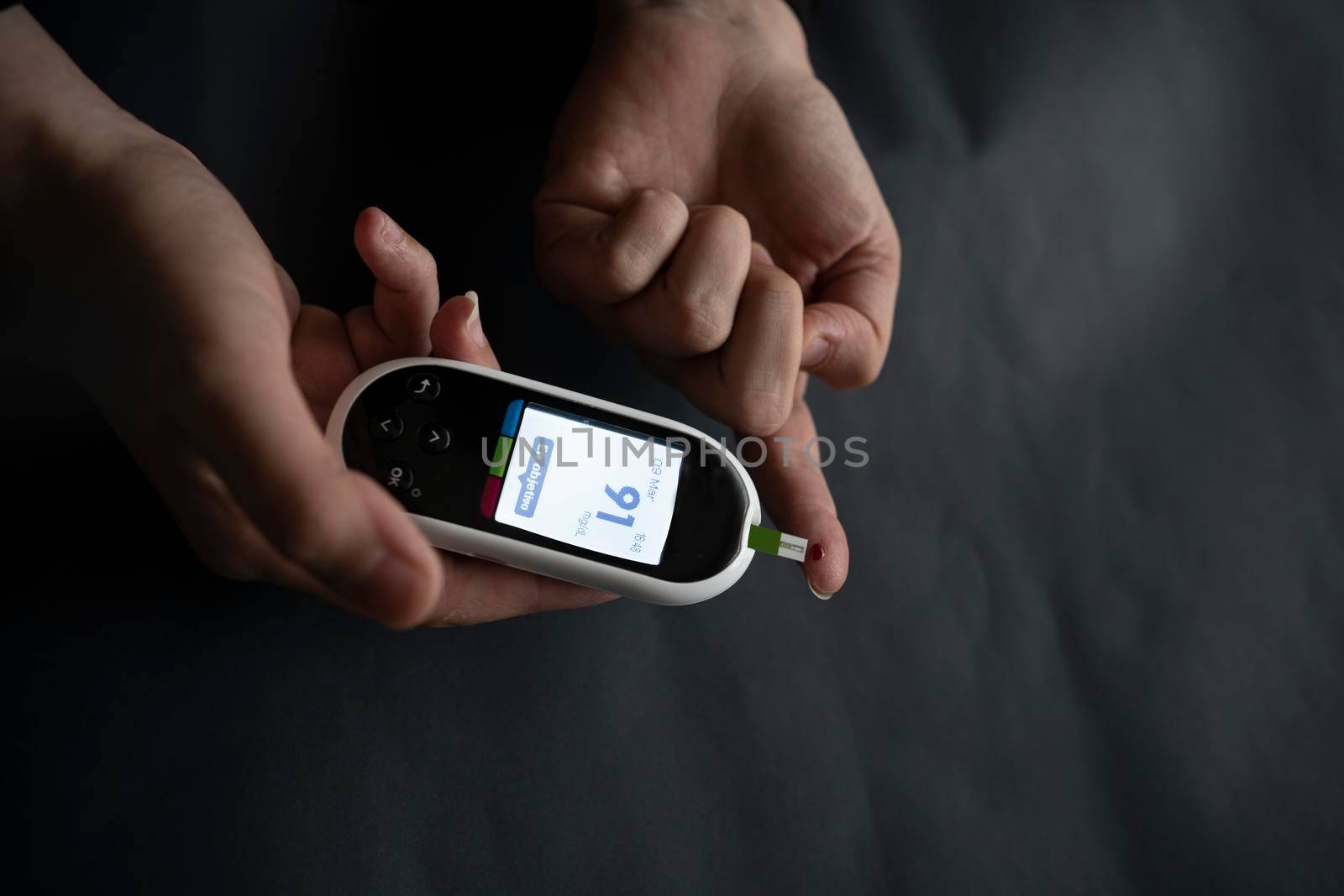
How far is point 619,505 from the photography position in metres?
0.80

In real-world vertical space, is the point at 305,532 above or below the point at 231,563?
above

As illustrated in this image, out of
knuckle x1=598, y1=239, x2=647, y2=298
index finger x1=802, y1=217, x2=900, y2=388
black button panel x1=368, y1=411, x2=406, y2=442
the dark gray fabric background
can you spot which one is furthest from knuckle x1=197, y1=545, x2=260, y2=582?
index finger x1=802, y1=217, x2=900, y2=388

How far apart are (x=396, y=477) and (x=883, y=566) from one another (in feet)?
1.96

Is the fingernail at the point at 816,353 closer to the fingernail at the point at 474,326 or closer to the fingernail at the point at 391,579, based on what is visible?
the fingernail at the point at 474,326

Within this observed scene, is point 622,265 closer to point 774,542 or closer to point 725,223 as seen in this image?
point 725,223

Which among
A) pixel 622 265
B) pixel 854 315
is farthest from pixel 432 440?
pixel 854 315

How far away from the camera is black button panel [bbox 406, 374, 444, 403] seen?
79cm

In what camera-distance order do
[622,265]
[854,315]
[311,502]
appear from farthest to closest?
[854,315], [622,265], [311,502]

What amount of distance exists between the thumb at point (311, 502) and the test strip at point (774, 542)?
1.29 feet

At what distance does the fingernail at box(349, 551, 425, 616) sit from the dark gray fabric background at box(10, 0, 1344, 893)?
411 millimetres

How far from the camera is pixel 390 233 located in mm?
757

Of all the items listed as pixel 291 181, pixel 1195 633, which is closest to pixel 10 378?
pixel 291 181

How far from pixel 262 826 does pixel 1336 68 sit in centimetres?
199

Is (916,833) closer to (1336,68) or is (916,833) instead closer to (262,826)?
(262,826)
